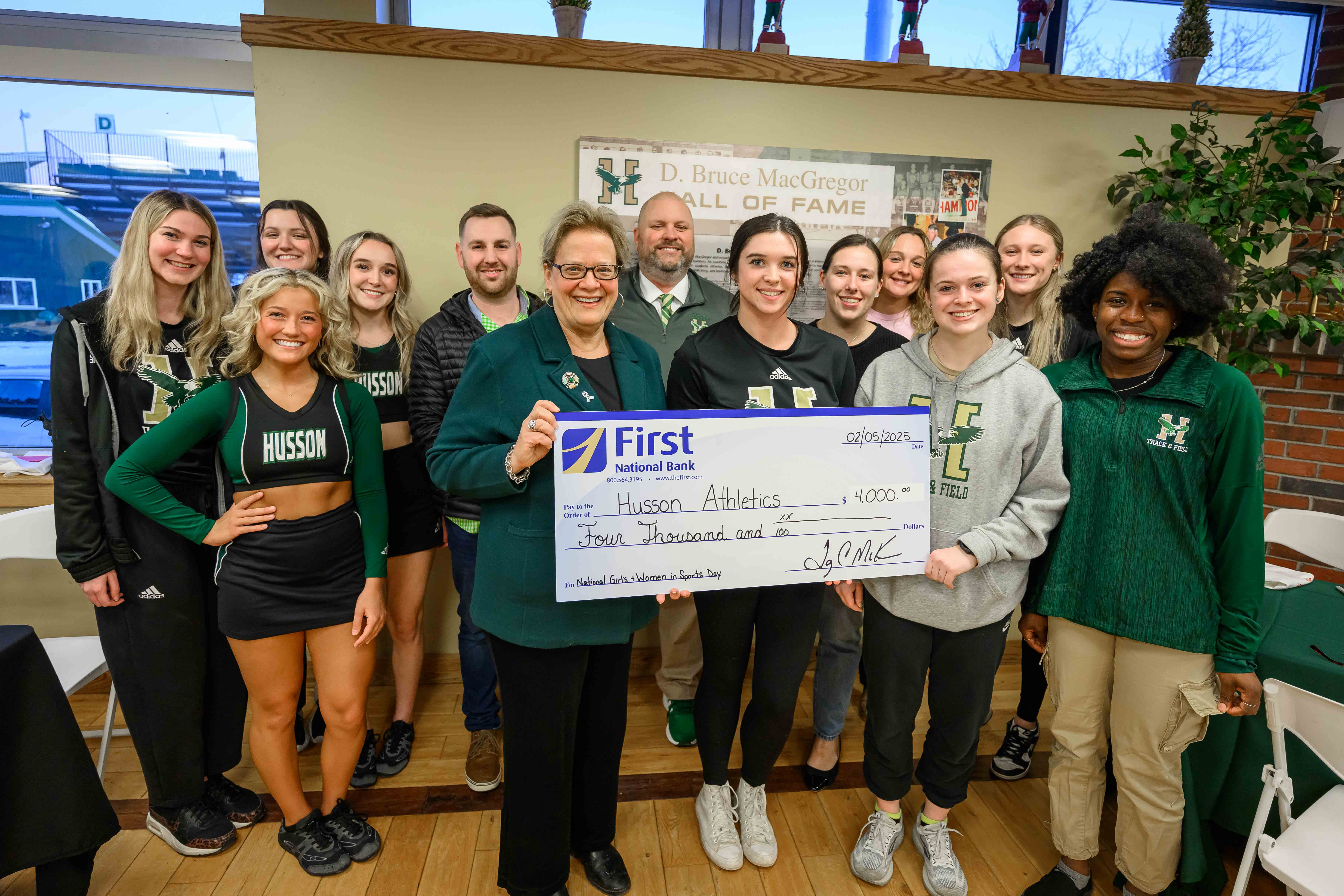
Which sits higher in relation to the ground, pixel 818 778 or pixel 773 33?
pixel 773 33

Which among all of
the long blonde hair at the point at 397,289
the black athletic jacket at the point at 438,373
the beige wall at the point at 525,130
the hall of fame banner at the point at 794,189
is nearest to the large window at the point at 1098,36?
the beige wall at the point at 525,130

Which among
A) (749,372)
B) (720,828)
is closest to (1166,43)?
(749,372)

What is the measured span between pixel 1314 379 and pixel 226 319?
4575 mm

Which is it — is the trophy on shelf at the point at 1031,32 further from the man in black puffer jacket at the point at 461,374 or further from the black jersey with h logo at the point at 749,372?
the man in black puffer jacket at the point at 461,374

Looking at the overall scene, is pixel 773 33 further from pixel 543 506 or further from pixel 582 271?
pixel 543 506

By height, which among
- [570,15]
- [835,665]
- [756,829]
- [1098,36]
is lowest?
[756,829]

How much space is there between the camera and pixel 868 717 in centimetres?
189

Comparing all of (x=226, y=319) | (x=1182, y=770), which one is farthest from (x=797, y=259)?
(x=1182, y=770)

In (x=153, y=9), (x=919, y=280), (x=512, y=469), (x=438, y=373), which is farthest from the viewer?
(x=153, y=9)

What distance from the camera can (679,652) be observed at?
8.54 ft

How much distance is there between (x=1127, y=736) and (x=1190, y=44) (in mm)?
3191

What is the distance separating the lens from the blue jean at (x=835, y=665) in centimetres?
226

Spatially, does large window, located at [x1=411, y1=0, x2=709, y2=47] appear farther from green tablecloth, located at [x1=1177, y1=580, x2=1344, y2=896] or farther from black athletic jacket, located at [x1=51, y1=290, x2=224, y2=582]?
green tablecloth, located at [x1=1177, y1=580, x2=1344, y2=896]

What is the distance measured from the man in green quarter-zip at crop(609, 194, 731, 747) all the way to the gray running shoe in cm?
70
